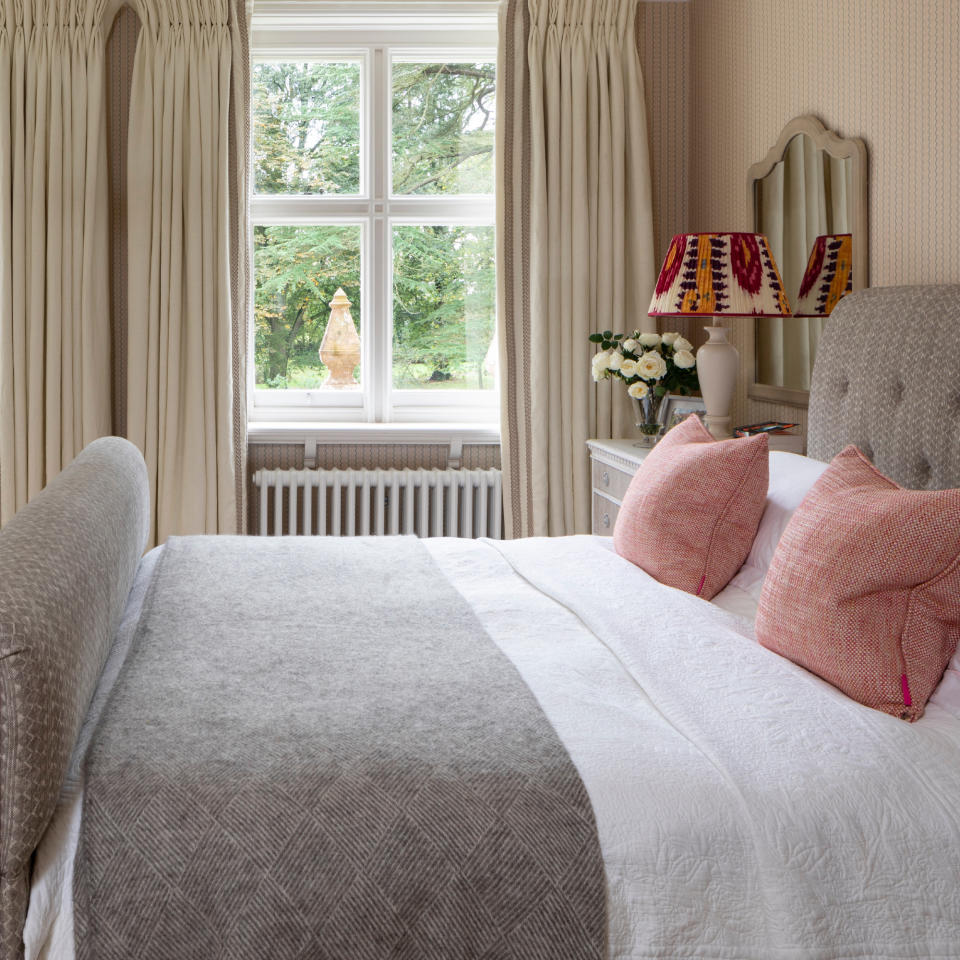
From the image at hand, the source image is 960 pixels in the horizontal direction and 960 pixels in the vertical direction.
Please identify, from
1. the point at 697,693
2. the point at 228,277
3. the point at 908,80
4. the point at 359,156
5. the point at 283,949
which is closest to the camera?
the point at 283,949

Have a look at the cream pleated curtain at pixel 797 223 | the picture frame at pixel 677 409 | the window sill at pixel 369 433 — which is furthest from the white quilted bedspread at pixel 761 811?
the window sill at pixel 369 433

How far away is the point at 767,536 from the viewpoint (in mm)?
2033

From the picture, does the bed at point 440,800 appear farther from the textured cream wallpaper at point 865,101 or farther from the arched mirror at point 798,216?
the arched mirror at point 798,216

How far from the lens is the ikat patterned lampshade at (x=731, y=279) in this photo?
2.80m

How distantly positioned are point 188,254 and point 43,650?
2.91 meters

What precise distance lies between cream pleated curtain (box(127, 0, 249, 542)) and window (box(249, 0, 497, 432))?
228mm

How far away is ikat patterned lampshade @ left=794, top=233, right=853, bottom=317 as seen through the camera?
2756mm

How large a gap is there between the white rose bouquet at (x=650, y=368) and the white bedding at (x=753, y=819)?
6.27 feet

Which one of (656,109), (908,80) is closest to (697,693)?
(908,80)

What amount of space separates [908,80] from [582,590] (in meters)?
1.48

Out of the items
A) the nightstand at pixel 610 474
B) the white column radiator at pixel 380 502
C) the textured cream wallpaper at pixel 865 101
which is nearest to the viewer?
the textured cream wallpaper at pixel 865 101

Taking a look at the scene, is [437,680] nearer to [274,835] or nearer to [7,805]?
[274,835]

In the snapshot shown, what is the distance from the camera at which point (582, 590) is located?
197 centimetres

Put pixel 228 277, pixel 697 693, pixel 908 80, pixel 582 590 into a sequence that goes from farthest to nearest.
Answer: pixel 228 277 < pixel 908 80 < pixel 582 590 < pixel 697 693
